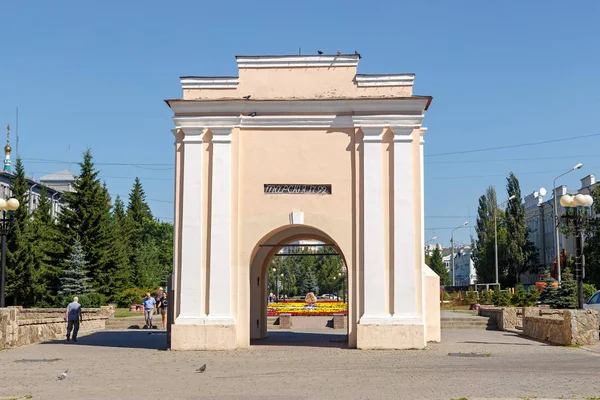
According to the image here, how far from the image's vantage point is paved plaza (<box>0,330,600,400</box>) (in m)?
12.5

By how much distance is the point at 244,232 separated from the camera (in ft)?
70.2

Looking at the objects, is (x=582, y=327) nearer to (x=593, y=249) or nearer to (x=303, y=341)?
(x=303, y=341)

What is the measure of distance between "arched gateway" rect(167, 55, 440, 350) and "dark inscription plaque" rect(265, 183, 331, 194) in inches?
1.3

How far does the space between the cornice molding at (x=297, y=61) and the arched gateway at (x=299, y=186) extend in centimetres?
3

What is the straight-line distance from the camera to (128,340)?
998 inches

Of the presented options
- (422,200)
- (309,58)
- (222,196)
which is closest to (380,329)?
(422,200)

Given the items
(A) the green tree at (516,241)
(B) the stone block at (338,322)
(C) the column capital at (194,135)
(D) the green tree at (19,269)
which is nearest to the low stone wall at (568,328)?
(B) the stone block at (338,322)

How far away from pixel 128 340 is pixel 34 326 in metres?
3.07

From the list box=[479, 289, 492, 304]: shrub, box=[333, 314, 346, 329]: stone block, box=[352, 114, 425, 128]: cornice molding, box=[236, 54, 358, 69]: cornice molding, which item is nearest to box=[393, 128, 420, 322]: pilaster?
box=[352, 114, 425, 128]: cornice molding

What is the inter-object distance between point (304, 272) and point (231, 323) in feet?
230

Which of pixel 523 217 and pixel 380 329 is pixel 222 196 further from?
pixel 523 217

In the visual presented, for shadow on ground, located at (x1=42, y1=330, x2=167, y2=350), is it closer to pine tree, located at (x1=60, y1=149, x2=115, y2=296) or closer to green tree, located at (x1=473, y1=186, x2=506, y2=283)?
pine tree, located at (x1=60, y1=149, x2=115, y2=296)

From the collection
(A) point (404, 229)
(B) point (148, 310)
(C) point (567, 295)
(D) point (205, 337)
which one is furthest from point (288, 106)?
(C) point (567, 295)

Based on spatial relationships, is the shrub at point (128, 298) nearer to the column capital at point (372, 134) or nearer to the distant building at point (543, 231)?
the column capital at point (372, 134)
